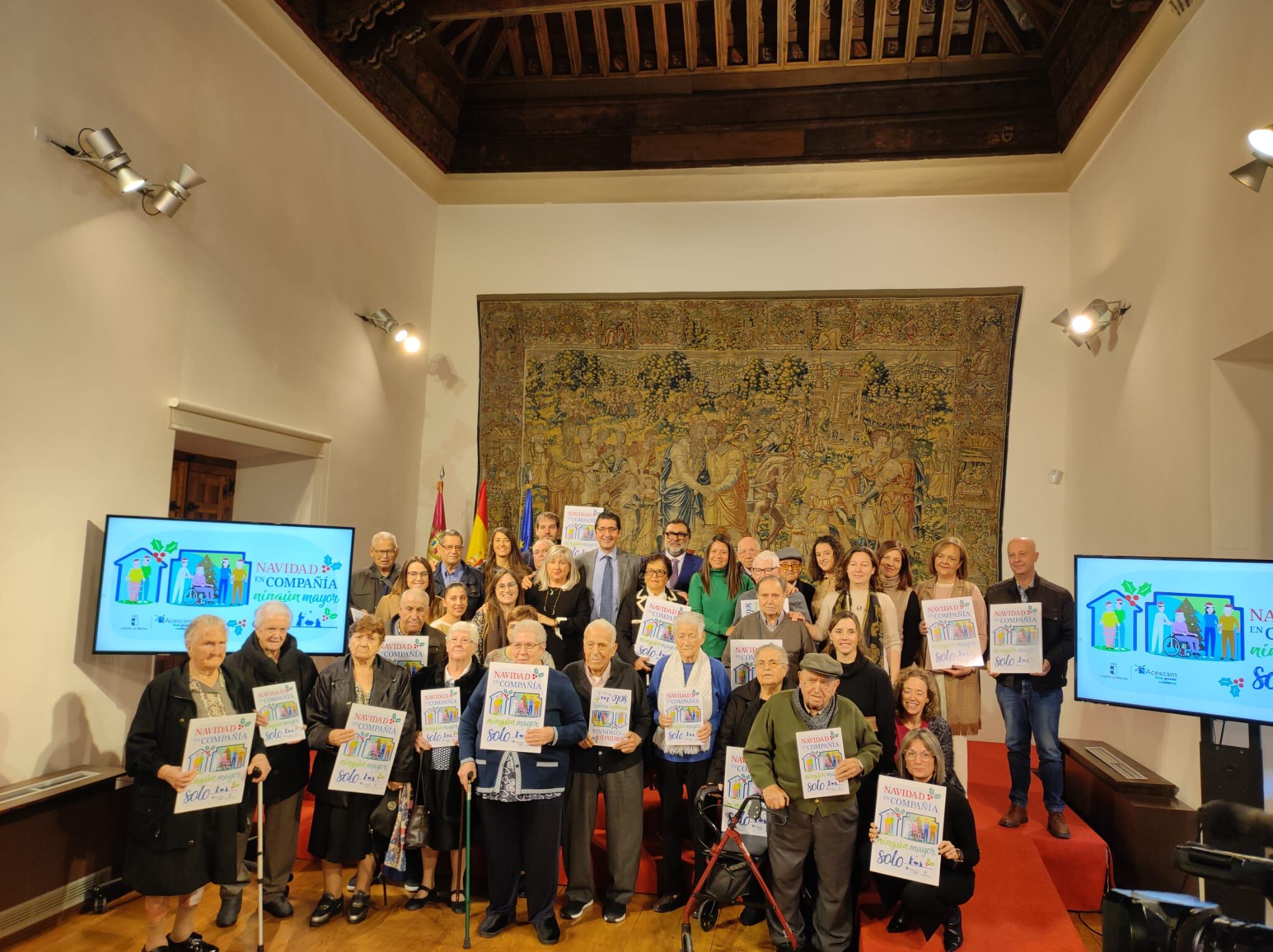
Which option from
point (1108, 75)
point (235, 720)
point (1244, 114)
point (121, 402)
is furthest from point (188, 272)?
point (1108, 75)

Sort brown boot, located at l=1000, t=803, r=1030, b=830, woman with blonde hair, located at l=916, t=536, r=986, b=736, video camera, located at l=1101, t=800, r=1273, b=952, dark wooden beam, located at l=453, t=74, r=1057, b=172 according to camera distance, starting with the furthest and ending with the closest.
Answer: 1. dark wooden beam, located at l=453, t=74, r=1057, b=172
2. woman with blonde hair, located at l=916, t=536, r=986, b=736
3. brown boot, located at l=1000, t=803, r=1030, b=830
4. video camera, located at l=1101, t=800, r=1273, b=952

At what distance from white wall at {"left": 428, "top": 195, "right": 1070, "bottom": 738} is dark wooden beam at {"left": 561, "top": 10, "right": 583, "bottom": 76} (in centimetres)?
136

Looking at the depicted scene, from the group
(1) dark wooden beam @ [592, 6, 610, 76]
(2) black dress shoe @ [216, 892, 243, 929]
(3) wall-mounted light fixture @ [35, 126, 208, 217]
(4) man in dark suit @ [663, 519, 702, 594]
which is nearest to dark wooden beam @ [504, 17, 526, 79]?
(1) dark wooden beam @ [592, 6, 610, 76]

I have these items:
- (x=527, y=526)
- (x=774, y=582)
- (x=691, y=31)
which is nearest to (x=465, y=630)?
(x=774, y=582)

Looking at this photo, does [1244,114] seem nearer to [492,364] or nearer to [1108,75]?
[1108,75]

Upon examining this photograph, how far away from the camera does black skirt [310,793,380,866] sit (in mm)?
4695

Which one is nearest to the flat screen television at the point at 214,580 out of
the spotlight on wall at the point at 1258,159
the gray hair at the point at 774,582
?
the gray hair at the point at 774,582

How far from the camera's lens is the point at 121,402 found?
5.37 meters

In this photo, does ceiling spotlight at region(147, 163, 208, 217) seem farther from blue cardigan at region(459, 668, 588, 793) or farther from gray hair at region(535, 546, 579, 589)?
blue cardigan at region(459, 668, 588, 793)

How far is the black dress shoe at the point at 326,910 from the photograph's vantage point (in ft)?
15.3

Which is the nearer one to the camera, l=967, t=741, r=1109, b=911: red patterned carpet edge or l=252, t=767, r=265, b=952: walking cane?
l=252, t=767, r=265, b=952: walking cane

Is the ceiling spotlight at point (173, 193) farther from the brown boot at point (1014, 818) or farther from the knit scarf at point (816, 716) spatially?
the brown boot at point (1014, 818)

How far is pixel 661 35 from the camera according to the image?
8.70 metres

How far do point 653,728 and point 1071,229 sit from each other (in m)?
6.56
